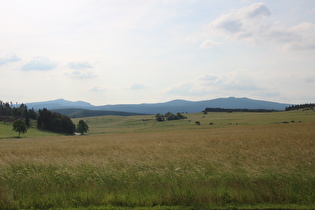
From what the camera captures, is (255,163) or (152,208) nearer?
(152,208)

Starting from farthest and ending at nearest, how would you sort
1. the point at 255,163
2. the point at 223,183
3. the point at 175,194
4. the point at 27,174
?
the point at 255,163, the point at 27,174, the point at 223,183, the point at 175,194

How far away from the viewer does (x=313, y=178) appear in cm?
943

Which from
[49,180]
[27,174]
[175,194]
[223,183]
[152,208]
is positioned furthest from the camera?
[27,174]

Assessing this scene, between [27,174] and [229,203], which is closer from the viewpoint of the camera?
[229,203]

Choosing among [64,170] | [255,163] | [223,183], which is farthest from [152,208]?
[255,163]

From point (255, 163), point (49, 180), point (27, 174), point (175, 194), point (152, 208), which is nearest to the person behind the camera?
point (152, 208)

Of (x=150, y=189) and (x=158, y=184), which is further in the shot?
(x=158, y=184)

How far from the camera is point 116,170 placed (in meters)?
11.4

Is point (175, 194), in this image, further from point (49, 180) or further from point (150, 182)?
point (49, 180)

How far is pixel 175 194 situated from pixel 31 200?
497 cm

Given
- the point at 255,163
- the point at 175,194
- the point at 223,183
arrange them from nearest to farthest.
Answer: the point at 175,194 → the point at 223,183 → the point at 255,163

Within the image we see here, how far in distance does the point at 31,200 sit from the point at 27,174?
329cm

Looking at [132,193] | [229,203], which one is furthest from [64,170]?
[229,203]

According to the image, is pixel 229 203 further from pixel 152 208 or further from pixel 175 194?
pixel 152 208
